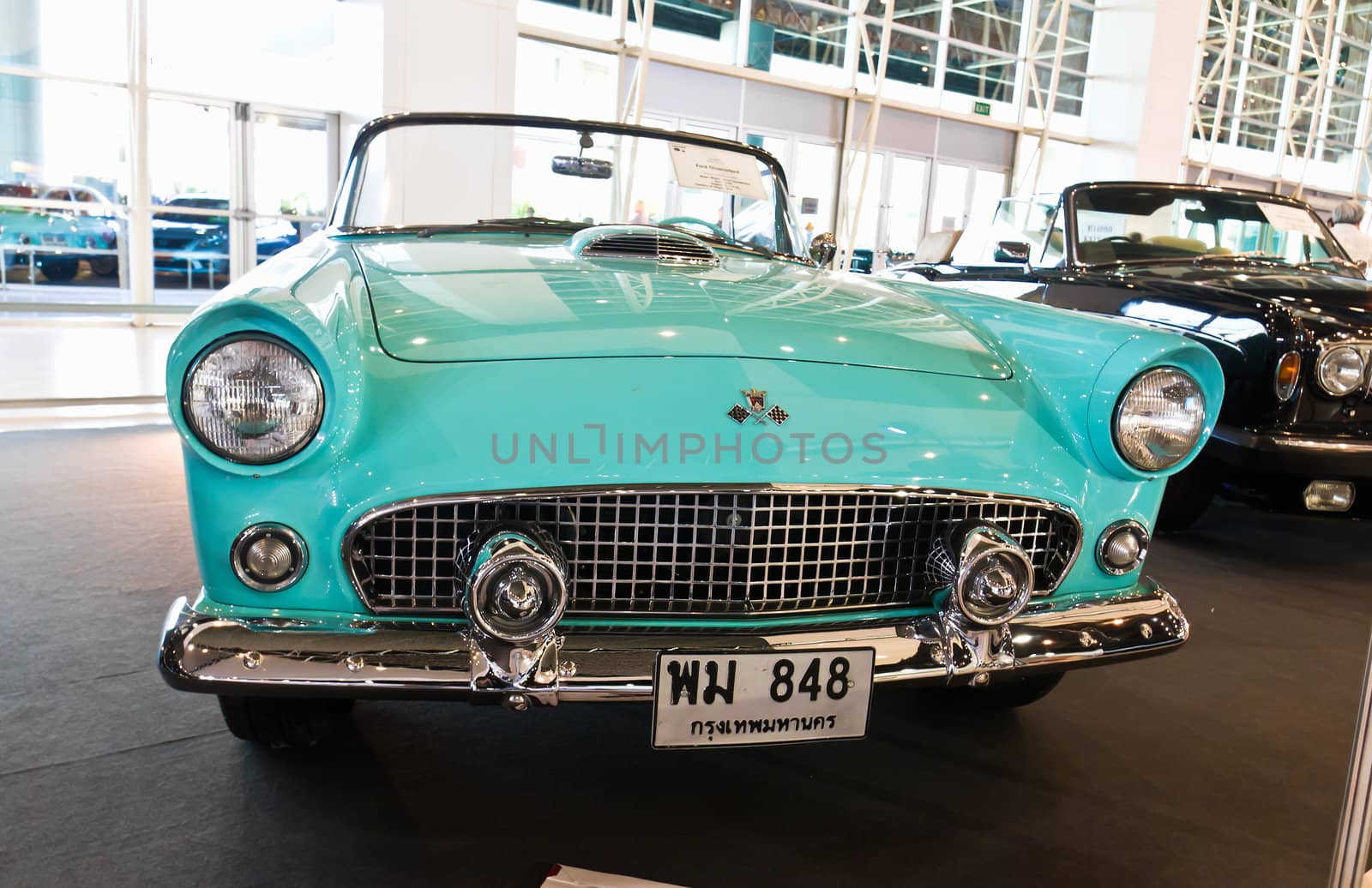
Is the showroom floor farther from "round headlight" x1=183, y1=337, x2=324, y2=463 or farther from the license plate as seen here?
"round headlight" x1=183, y1=337, x2=324, y2=463

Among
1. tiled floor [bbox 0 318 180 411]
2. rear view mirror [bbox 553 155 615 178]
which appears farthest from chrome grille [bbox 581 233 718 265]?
tiled floor [bbox 0 318 180 411]

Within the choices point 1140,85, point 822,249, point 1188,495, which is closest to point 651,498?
point 822,249

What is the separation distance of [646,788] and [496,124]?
1.95 m

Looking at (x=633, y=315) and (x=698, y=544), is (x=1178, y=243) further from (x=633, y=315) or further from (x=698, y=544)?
(x=698, y=544)

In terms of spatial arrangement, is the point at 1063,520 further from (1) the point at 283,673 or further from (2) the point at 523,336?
(1) the point at 283,673

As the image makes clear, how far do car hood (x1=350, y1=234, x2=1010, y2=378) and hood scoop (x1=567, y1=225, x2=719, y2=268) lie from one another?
0.07 metres

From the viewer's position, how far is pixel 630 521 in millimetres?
1596

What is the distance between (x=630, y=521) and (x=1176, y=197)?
407 cm

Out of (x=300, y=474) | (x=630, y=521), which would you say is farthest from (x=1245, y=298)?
(x=300, y=474)

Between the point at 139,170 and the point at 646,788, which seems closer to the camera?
the point at 646,788

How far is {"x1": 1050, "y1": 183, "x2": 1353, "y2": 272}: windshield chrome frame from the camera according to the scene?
14.5 ft

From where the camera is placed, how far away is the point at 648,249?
2445 mm

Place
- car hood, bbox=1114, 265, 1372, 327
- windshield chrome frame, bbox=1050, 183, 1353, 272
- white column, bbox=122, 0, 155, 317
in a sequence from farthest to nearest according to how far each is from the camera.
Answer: white column, bbox=122, 0, 155, 317, windshield chrome frame, bbox=1050, 183, 1353, 272, car hood, bbox=1114, 265, 1372, 327

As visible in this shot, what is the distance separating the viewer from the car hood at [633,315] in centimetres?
170
